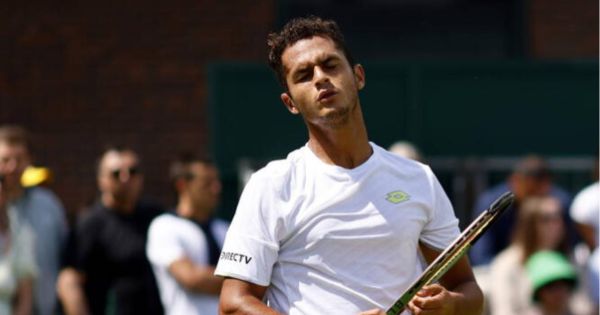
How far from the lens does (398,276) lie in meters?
4.73

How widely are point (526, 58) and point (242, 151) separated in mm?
2520

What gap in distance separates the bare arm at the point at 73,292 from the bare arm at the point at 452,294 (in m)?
4.70

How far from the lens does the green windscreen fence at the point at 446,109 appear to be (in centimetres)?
1266

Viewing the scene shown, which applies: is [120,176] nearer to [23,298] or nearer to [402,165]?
[23,298]

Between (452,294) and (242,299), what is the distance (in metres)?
0.64

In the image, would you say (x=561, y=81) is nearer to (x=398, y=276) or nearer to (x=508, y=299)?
(x=508, y=299)

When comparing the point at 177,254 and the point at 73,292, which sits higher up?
the point at 177,254

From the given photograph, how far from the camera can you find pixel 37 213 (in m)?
9.73

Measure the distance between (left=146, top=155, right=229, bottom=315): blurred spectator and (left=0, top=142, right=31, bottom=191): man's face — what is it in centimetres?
97

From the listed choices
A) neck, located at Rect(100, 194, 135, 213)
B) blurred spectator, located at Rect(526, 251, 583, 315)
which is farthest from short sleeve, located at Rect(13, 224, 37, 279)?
blurred spectator, located at Rect(526, 251, 583, 315)

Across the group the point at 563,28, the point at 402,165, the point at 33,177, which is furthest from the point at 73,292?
the point at 563,28

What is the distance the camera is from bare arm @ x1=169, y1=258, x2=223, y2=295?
8477 mm

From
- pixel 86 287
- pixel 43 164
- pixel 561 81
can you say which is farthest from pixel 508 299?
pixel 43 164

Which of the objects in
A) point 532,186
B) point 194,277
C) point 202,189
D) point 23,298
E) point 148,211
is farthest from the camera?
point 532,186
